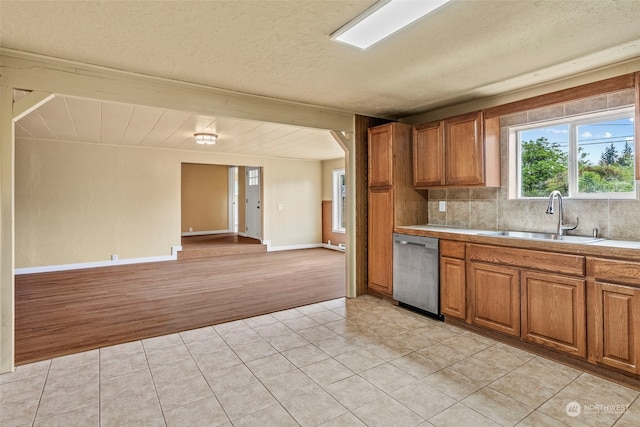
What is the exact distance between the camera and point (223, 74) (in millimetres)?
2957

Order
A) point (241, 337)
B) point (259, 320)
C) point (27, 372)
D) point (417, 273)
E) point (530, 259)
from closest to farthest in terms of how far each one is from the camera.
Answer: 1. point (27, 372)
2. point (530, 259)
3. point (241, 337)
4. point (259, 320)
5. point (417, 273)

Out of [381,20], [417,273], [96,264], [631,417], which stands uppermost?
[381,20]

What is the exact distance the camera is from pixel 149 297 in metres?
4.43

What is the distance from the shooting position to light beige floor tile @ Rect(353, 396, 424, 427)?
75.4 inches

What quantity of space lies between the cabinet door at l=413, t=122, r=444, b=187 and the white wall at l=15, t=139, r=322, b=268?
16.0ft

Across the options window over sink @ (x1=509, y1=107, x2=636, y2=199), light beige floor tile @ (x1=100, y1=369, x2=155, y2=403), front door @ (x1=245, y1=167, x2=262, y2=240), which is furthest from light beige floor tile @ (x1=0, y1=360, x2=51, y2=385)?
front door @ (x1=245, y1=167, x2=262, y2=240)

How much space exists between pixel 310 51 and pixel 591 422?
2.94 metres

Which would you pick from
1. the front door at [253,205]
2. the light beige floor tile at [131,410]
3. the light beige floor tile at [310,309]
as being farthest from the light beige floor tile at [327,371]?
the front door at [253,205]

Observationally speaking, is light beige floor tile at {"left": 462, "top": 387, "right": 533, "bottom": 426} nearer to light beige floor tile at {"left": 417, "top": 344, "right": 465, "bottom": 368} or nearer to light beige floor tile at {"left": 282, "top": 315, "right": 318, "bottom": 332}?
light beige floor tile at {"left": 417, "top": 344, "right": 465, "bottom": 368}

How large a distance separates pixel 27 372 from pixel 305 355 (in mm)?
2069

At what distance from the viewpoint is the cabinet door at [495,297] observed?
286cm

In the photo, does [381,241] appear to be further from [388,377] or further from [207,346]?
[207,346]

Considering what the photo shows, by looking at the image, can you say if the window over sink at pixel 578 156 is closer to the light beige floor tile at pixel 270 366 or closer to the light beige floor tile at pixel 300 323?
the light beige floor tile at pixel 300 323

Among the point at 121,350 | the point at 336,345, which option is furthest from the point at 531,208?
the point at 121,350
